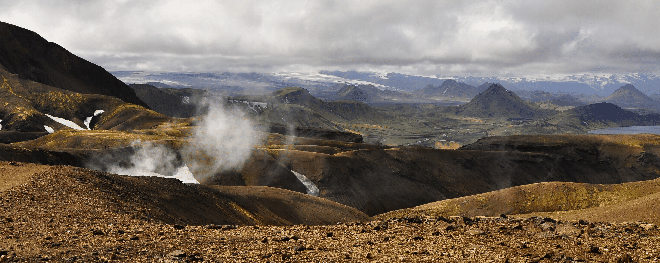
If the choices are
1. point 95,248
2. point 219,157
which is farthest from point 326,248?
point 219,157

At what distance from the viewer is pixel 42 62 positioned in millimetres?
181125

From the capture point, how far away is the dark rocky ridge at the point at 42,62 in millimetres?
166875

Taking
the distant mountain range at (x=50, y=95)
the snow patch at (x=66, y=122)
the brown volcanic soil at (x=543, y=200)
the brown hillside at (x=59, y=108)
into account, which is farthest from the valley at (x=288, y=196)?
the snow patch at (x=66, y=122)

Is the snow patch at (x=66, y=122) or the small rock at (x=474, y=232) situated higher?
the small rock at (x=474, y=232)

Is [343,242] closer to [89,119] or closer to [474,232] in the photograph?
[474,232]

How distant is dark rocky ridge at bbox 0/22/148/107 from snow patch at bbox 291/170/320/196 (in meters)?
146

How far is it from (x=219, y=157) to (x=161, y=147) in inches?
423

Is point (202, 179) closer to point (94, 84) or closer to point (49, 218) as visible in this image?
point (49, 218)

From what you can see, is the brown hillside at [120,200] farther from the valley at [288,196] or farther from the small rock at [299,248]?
the small rock at [299,248]

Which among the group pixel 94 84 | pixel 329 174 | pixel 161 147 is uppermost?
pixel 94 84

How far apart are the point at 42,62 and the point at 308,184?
560 ft

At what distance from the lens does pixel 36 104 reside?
447 feet

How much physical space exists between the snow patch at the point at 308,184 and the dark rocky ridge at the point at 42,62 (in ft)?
478

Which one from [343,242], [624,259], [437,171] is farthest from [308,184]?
[624,259]
